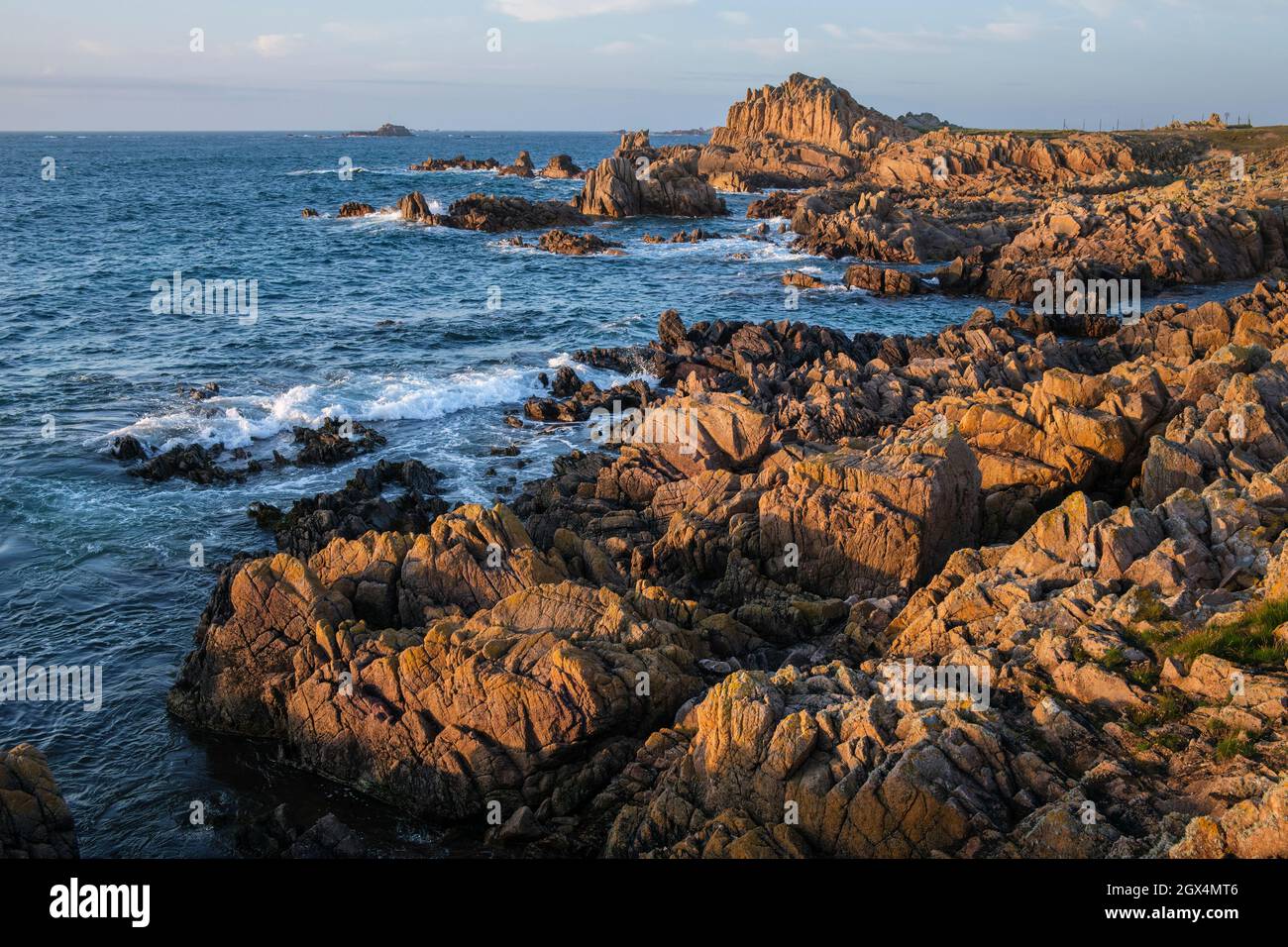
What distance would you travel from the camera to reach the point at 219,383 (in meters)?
41.1

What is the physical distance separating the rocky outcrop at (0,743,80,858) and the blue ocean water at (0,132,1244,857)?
2.25m

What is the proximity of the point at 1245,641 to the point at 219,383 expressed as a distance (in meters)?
37.2

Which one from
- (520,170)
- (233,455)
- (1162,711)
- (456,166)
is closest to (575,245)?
(233,455)

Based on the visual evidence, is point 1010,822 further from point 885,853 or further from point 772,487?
point 772,487

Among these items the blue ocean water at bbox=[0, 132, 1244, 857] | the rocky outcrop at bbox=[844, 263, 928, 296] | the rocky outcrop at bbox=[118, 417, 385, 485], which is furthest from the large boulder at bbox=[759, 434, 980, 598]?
the rocky outcrop at bbox=[844, 263, 928, 296]

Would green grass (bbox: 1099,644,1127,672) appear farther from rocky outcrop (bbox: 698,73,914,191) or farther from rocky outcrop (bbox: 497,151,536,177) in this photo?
rocky outcrop (bbox: 497,151,536,177)

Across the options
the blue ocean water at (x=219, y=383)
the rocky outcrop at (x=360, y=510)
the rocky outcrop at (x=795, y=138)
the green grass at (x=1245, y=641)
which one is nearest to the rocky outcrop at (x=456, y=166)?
the rocky outcrop at (x=795, y=138)

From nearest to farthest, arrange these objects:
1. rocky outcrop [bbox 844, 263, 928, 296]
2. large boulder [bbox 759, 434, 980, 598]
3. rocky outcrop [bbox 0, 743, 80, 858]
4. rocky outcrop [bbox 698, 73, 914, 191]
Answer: rocky outcrop [bbox 0, 743, 80, 858] < large boulder [bbox 759, 434, 980, 598] < rocky outcrop [bbox 844, 263, 928, 296] < rocky outcrop [bbox 698, 73, 914, 191]

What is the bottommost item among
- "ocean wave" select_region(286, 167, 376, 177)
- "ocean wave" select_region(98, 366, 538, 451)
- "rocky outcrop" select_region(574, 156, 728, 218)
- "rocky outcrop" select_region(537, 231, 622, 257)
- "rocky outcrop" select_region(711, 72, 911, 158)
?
"ocean wave" select_region(98, 366, 538, 451)

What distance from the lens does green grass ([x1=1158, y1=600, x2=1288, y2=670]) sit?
13812mm

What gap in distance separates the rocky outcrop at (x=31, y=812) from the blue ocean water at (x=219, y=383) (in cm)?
225

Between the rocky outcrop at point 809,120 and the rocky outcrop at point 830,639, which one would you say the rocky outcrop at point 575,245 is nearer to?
the rocky outcrop at point 830,639
